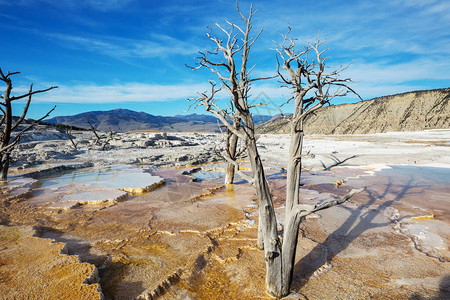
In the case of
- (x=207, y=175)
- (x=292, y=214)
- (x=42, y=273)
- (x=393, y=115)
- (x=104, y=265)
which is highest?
(x=393, y=115)

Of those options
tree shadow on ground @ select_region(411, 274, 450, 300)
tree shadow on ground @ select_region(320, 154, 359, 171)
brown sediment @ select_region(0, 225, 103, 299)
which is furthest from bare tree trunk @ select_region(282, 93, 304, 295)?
tree shadow on ground @ select_region(320, 154, 359, 171)

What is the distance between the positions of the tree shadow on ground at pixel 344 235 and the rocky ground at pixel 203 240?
0.9 inches

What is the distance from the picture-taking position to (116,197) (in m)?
7.23

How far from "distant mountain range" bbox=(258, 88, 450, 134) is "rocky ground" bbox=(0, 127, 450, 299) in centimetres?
3541

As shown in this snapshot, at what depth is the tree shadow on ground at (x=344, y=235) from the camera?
3572 millimetres

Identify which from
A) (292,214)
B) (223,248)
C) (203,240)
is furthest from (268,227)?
(203,240)

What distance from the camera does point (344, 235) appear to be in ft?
16.1

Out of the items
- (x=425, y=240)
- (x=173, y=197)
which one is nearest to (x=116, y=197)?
(x=173, y=197)

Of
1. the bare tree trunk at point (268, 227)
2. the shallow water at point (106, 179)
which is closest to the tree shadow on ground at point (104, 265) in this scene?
the bare tree trunk at point (268, 227)

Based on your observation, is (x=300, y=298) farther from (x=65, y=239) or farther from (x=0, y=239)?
(x=0, y=239)

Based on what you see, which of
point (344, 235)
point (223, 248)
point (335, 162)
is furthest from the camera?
point (335, 162)

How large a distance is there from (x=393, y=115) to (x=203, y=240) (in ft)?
209

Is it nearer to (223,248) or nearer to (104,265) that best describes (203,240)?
(223,248)

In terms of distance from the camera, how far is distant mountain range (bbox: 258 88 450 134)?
47406 mm
